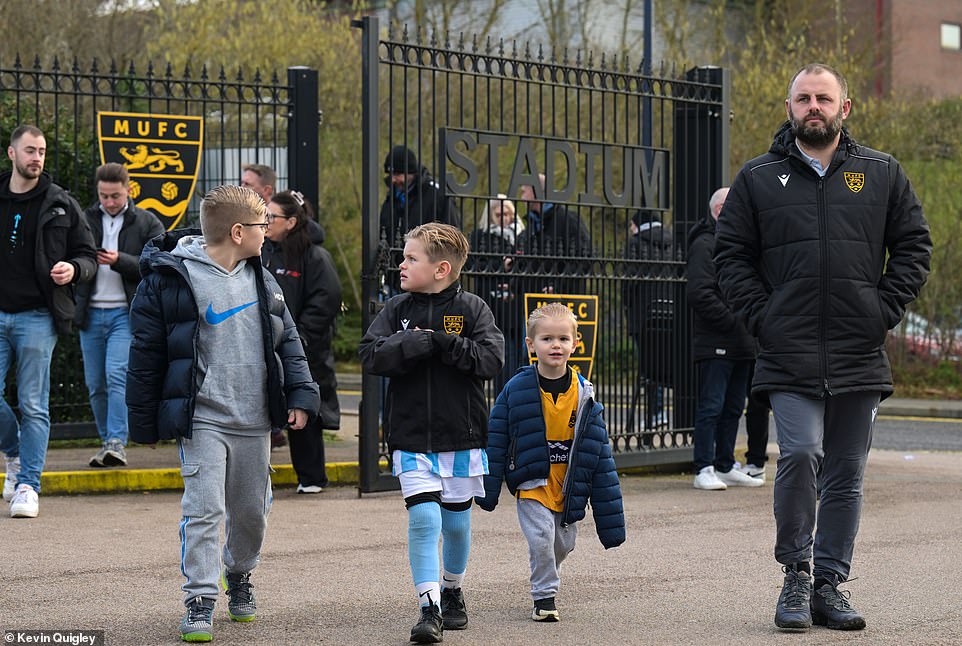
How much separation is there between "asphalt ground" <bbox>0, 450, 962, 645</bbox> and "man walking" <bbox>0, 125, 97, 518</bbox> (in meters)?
0.43

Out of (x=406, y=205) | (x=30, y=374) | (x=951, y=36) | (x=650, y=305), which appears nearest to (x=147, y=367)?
(x=30, y=374)

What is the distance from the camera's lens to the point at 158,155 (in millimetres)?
11234

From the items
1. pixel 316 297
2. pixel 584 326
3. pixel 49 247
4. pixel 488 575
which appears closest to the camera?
pixel 488 575

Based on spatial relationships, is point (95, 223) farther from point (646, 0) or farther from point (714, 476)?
point (646, 0)

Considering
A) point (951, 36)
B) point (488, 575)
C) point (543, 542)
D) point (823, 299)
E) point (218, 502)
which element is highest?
point (951, 36)

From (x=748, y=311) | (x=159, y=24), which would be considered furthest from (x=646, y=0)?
(x=748, y=311)

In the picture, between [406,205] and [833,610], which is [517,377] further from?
[406,205]

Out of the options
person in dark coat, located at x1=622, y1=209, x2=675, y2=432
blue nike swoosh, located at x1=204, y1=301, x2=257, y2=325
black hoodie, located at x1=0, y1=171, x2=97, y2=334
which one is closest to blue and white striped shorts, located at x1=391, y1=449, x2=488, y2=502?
blue nike swoosh, located at x1=204, y1=301, x2=257, y2=325

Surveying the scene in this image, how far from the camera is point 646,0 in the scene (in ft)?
71.6

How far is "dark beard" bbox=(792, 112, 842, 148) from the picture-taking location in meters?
5.73

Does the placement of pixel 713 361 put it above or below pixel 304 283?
below

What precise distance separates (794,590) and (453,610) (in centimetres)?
130

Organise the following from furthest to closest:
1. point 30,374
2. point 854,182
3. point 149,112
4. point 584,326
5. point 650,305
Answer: point 149,112 → point 650,305 → point 584,326 → point 30,374 → point 854,182

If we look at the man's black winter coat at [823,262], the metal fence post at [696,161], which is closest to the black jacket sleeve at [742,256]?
the man's black winter coat at [823,262]
